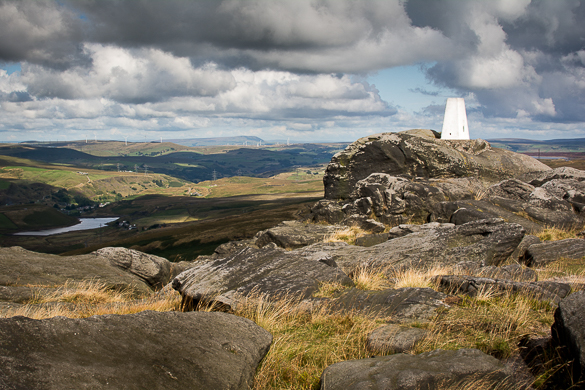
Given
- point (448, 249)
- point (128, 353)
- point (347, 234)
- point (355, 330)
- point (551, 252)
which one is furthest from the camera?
point (347, 234)

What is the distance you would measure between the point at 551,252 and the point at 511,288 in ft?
24.9

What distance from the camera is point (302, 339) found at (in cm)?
763

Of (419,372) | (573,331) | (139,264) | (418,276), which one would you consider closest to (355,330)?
(419,372)

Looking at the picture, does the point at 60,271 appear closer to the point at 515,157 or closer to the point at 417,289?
the point at 417,289

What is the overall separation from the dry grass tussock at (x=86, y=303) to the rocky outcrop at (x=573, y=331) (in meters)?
8.55

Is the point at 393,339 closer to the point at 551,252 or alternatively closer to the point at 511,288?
the point at 511,288

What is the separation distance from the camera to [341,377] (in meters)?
5.64

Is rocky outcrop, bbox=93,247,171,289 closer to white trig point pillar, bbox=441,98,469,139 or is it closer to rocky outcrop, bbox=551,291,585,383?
rocky outcrop, bbox=551,291,585,383

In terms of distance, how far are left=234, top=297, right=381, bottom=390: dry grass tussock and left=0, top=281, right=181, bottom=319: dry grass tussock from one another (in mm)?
2835

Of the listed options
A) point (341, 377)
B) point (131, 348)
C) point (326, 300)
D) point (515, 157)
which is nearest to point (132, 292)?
point (326, 300)

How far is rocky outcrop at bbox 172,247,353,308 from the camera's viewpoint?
10016 millimetres

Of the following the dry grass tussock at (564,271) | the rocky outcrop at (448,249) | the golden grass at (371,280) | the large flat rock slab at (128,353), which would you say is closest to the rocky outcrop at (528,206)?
the rocky outcrop at (448,249)

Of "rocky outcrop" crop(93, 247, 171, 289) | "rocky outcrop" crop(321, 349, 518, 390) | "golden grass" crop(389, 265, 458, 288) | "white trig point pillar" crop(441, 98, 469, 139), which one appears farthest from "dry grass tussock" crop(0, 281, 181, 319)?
"white trig point pillar" crop(441, 98, 469, 139)

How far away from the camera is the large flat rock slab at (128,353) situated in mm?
4355
